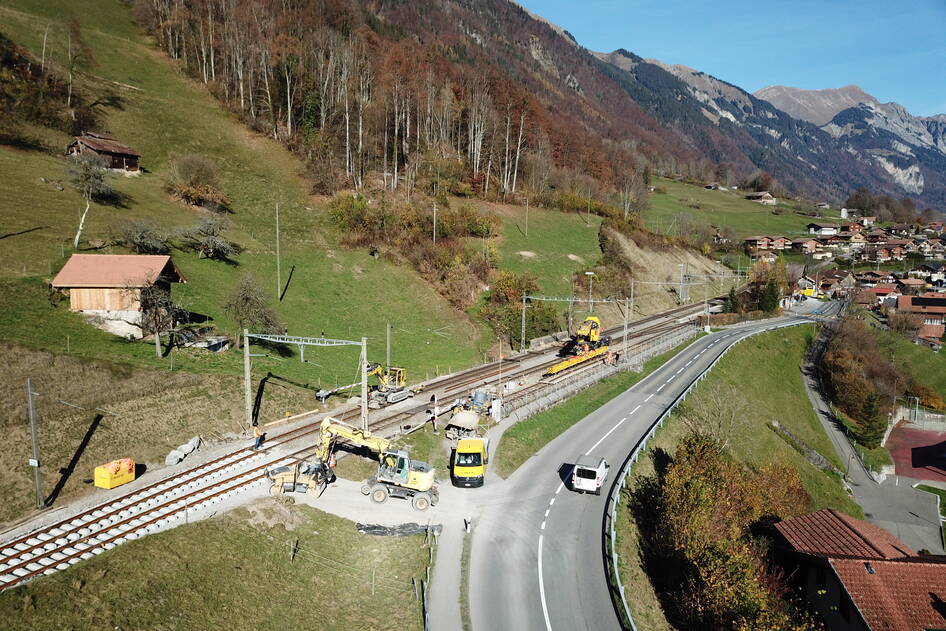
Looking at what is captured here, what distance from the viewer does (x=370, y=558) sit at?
907 inches

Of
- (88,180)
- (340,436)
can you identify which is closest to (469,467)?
(340,436)

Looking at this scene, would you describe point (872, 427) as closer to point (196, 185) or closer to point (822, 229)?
point (196, 185)

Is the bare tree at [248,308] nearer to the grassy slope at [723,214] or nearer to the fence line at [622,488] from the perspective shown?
the fence line at [622,488]

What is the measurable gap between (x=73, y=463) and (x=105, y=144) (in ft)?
189

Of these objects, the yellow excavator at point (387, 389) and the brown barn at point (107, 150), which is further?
the brown barn at point (107, 150)

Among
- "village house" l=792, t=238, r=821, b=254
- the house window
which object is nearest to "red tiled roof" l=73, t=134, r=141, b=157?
the house window

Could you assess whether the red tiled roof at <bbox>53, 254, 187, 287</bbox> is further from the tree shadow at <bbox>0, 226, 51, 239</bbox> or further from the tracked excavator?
the tracked excavator

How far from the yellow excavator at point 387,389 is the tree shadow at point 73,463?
1672 centimetres

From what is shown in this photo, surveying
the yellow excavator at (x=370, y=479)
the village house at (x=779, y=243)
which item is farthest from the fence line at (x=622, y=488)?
the village house at (x=779, y=243)

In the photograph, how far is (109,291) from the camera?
1497 inches

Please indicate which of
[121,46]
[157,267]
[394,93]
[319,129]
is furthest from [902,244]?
[121,46]

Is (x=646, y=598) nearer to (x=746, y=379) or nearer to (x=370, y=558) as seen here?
(x=370, y=558)

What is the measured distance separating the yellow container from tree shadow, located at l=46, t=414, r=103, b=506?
1.30 meters

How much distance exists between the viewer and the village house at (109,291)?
124 feet
